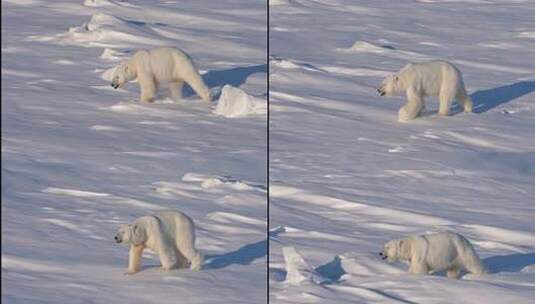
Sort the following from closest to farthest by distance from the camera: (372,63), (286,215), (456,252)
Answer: (456,252) < (286,215) < (372,63)

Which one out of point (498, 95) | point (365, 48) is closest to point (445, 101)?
point (498, 95)

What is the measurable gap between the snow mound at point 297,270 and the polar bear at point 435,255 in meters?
0.30

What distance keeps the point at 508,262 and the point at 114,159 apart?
1.85 m

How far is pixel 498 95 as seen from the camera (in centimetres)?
1002

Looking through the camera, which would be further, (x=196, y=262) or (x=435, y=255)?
(x=435, y=255)

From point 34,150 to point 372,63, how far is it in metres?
3.73

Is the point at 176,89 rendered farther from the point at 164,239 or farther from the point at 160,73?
the point at 164,239

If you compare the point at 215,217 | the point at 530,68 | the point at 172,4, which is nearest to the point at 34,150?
the point at 215,217

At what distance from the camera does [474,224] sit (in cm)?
718

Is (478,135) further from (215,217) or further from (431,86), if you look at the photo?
(215,217)

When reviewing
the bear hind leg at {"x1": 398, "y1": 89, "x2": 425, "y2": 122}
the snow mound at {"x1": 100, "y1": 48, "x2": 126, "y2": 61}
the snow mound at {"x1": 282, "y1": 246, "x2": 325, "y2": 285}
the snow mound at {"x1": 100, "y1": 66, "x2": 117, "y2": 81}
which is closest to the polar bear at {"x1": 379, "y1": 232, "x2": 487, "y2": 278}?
the snow mound at {"x1": 282, "y1": 246, "x2": 325, "y2": 285}

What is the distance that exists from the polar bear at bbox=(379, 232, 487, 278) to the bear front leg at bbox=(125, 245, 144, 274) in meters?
0.98

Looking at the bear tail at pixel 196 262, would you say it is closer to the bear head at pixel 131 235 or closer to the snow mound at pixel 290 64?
the bear head at pixel 131 235

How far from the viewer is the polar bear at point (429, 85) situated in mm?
9367
